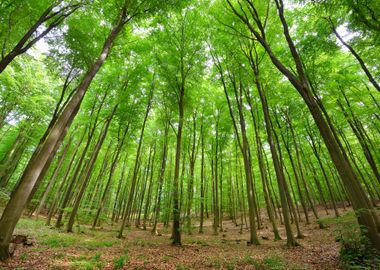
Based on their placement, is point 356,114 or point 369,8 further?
point 356,114

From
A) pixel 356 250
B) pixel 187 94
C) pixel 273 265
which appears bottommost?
pixel 273 265

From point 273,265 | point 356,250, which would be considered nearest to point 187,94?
point 273,265

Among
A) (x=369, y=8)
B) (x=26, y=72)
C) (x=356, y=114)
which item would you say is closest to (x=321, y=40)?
(x=369, y=8)

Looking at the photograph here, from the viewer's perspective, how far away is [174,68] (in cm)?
1197

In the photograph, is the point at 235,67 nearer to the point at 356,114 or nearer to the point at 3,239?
the point at 356,114

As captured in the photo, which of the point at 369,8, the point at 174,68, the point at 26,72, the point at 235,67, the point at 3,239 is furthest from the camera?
the point at 26,72

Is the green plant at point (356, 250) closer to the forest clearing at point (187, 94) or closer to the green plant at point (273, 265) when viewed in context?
the forest clearing at point (187, 94)

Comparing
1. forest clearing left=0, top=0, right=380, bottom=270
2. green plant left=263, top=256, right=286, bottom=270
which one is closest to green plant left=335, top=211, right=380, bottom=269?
forest clearing left=0, top=0, right=380, bottom=270

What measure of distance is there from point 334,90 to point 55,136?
1686 centimetres

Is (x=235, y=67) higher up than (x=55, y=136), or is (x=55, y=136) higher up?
(x=235, y=67)

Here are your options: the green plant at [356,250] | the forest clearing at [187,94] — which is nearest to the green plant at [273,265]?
the forest clearing at [187,94]

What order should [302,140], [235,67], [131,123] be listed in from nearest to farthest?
1. [235,67]
2. [131,123]
3. [302,140]

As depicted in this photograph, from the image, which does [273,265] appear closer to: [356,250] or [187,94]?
[356,250]

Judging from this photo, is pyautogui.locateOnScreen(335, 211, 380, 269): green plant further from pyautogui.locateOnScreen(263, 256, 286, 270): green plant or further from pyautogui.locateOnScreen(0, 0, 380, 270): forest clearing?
pyautogui.locateOnScreen(263, 256, 286, 270): green plant
